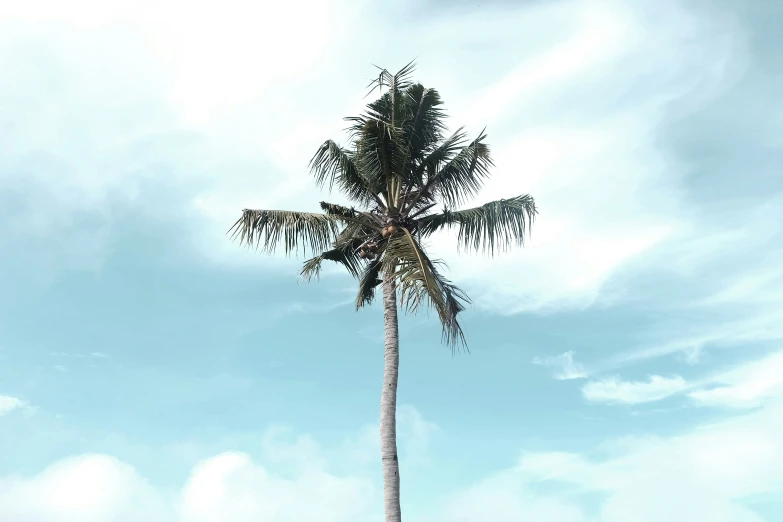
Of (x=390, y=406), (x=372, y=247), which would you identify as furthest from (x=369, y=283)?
(x=390, y=406)

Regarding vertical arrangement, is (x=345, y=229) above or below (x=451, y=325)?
above

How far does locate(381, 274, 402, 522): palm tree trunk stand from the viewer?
1636 cm

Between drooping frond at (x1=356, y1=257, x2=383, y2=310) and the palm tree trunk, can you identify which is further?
drooping frond at (x1=356, y1=257, x2=383, y2=310)

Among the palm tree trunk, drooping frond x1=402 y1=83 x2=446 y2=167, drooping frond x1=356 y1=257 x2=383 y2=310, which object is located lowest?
the palm tree trunk

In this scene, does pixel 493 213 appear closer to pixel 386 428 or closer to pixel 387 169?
pixel 387 169

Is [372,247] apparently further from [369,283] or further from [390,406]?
[390,406]

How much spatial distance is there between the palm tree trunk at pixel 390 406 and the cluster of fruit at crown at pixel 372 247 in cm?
111

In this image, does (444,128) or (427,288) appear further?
(444,128)

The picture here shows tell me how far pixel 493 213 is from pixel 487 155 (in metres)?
1.97

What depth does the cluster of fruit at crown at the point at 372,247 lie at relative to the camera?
19.0 metres

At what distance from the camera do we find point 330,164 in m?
21.1

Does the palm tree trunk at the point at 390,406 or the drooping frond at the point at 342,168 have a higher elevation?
the drooping frond at the point at 342,168

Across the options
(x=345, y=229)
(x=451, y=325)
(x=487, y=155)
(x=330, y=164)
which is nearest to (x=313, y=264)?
(x=345, y=229)

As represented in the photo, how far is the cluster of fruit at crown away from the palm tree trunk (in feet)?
3.63
